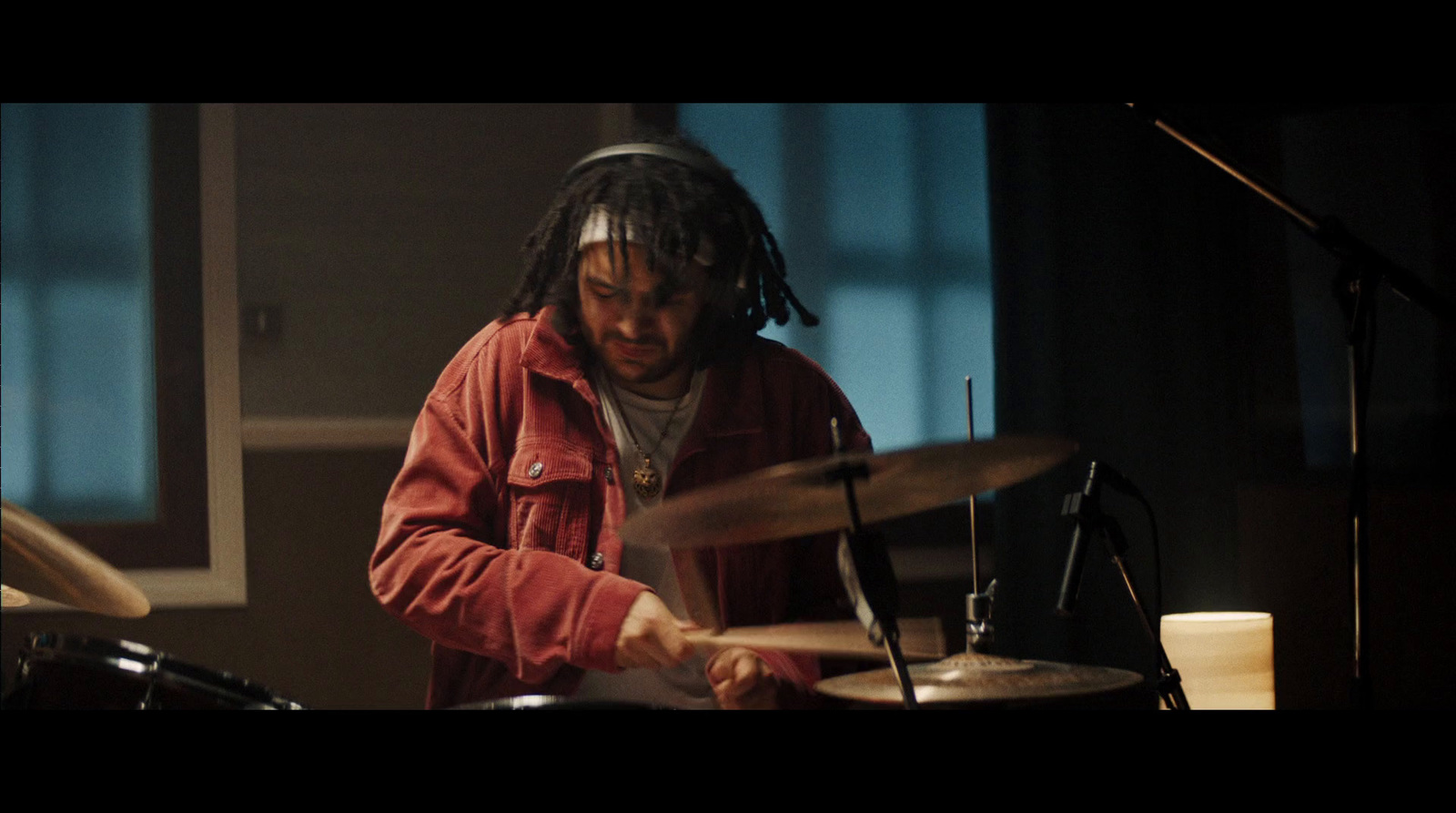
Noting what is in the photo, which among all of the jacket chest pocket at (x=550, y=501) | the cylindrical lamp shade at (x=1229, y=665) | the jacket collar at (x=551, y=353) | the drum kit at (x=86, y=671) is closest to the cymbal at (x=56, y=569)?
the drum kit at (x=86, y=671)

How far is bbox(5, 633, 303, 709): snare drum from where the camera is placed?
65.0 inches

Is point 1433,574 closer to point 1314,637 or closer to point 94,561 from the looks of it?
point 1314,637

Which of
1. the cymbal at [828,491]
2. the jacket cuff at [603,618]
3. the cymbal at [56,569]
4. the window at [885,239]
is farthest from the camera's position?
the window at [885,239]

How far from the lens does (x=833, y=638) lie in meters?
1.79

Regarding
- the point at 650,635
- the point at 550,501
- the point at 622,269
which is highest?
the point at 622,269

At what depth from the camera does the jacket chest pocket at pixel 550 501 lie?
2008 mm

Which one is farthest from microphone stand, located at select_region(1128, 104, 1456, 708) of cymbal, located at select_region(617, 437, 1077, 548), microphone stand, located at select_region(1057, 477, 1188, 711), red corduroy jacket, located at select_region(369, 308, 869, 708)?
red corduroy jacket, located at select_region(369, 308, 869, 708)

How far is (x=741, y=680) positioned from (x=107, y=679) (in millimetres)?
912

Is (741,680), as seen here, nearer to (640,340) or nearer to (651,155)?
(640,340)

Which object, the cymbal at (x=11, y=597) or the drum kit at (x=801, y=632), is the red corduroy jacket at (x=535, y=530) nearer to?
the drum kit at (x=801, y=632)

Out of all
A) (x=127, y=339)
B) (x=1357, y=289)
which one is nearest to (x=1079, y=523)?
(x=1357, y=289)

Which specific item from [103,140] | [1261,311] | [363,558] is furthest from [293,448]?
[1261,311]

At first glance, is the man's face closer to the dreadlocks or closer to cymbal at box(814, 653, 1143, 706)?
the dreadlocks

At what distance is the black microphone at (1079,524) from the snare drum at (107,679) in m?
1.01
